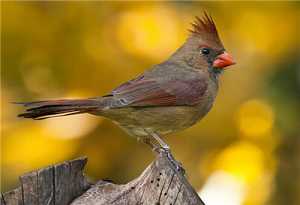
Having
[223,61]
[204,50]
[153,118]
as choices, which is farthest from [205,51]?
[153,118]

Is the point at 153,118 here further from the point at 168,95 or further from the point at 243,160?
the point at 243,160

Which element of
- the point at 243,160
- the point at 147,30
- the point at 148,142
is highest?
the point at 147,30

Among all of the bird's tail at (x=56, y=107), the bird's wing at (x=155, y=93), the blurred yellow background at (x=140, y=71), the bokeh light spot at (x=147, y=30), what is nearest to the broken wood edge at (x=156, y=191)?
the bird's tail at (x=56, y=107)

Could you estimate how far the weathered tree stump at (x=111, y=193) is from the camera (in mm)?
3221

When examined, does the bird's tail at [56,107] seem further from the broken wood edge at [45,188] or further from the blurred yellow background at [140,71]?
the broken wood edge at [45,188]

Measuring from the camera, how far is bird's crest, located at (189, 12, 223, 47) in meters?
4.58

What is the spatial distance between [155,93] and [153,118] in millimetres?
132

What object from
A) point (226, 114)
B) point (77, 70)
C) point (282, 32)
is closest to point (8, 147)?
point (77, 70)

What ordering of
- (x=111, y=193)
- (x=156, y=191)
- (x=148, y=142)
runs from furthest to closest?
(x=148, y=142) < (x=111, y=193) < (x=156, y=191)

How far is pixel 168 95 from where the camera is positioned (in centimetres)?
447

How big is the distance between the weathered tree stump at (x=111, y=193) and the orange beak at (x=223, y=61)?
1.50 m

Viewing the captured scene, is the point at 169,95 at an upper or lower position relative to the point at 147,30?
lower

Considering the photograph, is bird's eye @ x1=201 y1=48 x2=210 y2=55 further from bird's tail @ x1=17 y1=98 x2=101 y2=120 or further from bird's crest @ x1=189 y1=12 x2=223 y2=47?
bird's tail @ x1=17 y1=98 x2=101 y2=120

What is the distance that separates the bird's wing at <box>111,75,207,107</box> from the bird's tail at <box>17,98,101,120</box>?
152mm
